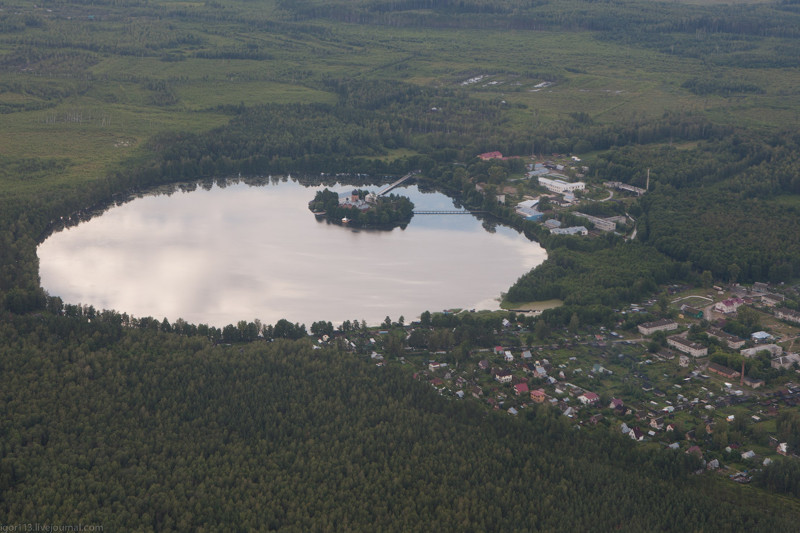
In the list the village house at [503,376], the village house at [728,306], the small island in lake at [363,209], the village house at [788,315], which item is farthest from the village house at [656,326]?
the small island in lake at [363,209]

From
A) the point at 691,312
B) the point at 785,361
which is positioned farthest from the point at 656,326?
the point at 785,361

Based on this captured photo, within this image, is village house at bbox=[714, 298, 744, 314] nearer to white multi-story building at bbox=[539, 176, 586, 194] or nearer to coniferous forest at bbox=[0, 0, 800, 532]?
coniferous forest at bbox=[0, 0, 800, 532]

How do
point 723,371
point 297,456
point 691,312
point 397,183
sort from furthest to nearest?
point 397,183
point 691,312
point 723,371
point 297,456

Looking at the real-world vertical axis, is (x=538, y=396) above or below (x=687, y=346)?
below

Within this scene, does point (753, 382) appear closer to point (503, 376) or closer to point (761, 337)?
point (761, 337)

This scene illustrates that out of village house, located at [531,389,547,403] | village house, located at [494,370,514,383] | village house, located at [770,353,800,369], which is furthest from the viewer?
village house, located at [770,353,800,369]

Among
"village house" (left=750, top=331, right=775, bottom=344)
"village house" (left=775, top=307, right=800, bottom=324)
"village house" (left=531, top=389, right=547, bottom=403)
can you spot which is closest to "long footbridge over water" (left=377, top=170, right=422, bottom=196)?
"village house" (left=775, top=307, right=800, bottom=324)

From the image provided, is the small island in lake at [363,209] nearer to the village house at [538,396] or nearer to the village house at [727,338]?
the village house at [727,338]
